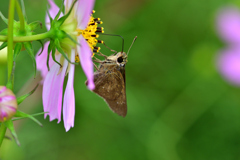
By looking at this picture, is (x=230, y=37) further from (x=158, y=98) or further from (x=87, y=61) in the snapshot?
(x=87, y=61)

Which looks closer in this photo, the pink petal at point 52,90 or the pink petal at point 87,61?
the pink petal at point 87,61

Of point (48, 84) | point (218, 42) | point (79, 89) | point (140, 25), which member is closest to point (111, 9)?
point (140, 25)

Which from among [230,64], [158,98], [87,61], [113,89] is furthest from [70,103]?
[230,64]

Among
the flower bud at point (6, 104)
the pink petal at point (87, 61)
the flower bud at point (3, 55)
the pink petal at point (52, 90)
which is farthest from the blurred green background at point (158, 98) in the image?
the flower bud at point (6, 104)

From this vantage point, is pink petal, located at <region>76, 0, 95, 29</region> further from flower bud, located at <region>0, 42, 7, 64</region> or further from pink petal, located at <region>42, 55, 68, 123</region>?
flower bud, located at <region>0, 42, 7, 64</region>

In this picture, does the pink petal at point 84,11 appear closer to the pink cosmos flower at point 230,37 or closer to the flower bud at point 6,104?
the flower bud at point 6,104
